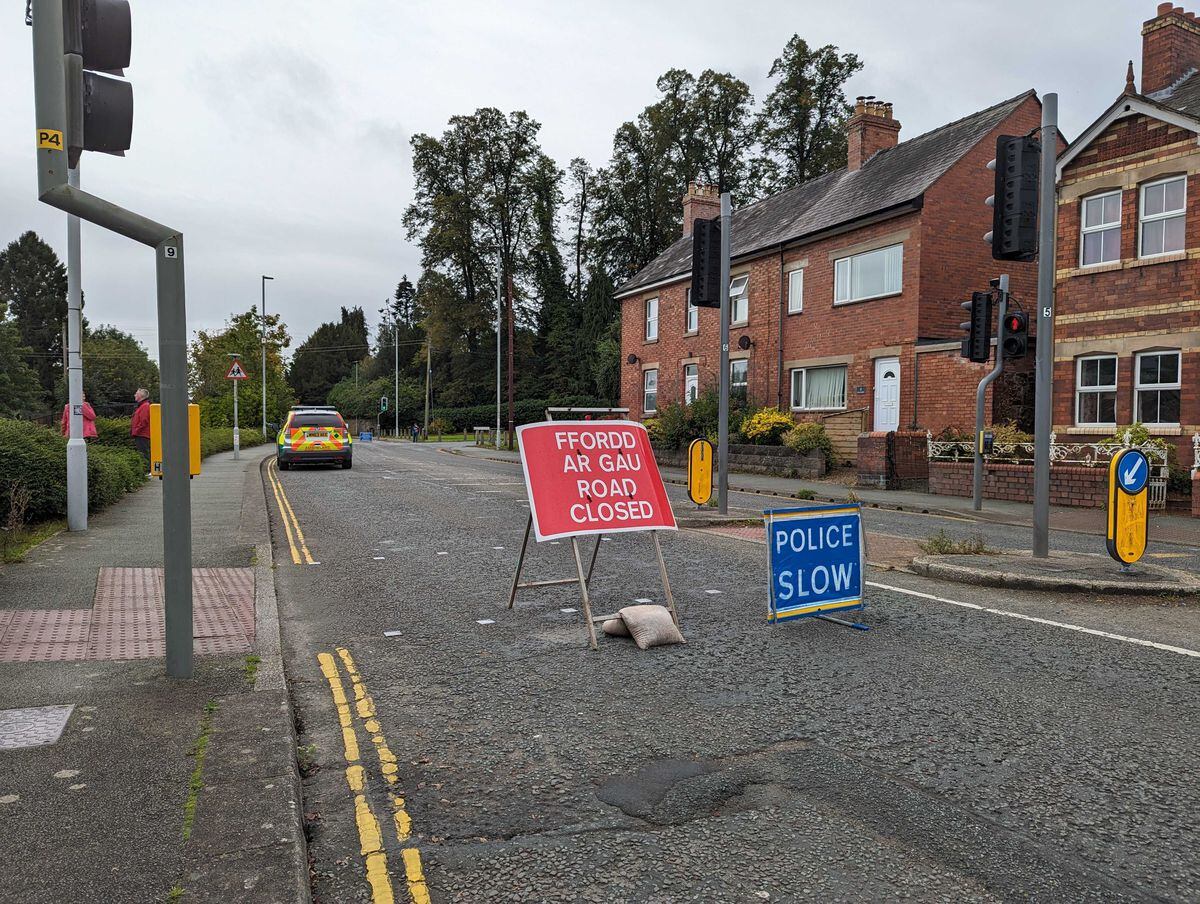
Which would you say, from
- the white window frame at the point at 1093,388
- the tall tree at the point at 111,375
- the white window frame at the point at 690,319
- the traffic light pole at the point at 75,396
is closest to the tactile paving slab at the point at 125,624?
the traffic light pole at the point at 75,396

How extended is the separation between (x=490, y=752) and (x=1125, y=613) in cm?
568

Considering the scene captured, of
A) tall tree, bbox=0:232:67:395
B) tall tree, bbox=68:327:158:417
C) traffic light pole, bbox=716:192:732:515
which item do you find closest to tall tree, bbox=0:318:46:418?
tall tree, bbox=68:327:158:417

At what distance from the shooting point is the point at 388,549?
Answer: 412 inches

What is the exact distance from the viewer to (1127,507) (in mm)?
8320

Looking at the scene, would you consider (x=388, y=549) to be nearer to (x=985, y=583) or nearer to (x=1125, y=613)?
(x=985, y=583)

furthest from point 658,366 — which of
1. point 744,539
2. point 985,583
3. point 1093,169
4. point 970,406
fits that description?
point 985,583

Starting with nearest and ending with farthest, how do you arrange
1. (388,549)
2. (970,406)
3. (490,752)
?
(490,752) < (388,549) < (970,406)

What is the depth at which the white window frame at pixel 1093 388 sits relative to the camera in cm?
1880

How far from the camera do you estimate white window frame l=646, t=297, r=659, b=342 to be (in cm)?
3478

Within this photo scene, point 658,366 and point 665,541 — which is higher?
point 658,366

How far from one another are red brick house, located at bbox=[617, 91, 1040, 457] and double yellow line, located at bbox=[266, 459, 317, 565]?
48.6ft

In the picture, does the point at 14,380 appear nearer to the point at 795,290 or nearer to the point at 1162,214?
the point at 795,290

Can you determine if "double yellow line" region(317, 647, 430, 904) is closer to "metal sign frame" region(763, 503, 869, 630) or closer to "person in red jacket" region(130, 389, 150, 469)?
"metal sign frame" region(763, 503, 869, 630)

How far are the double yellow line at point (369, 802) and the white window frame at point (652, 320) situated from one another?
30.1m
